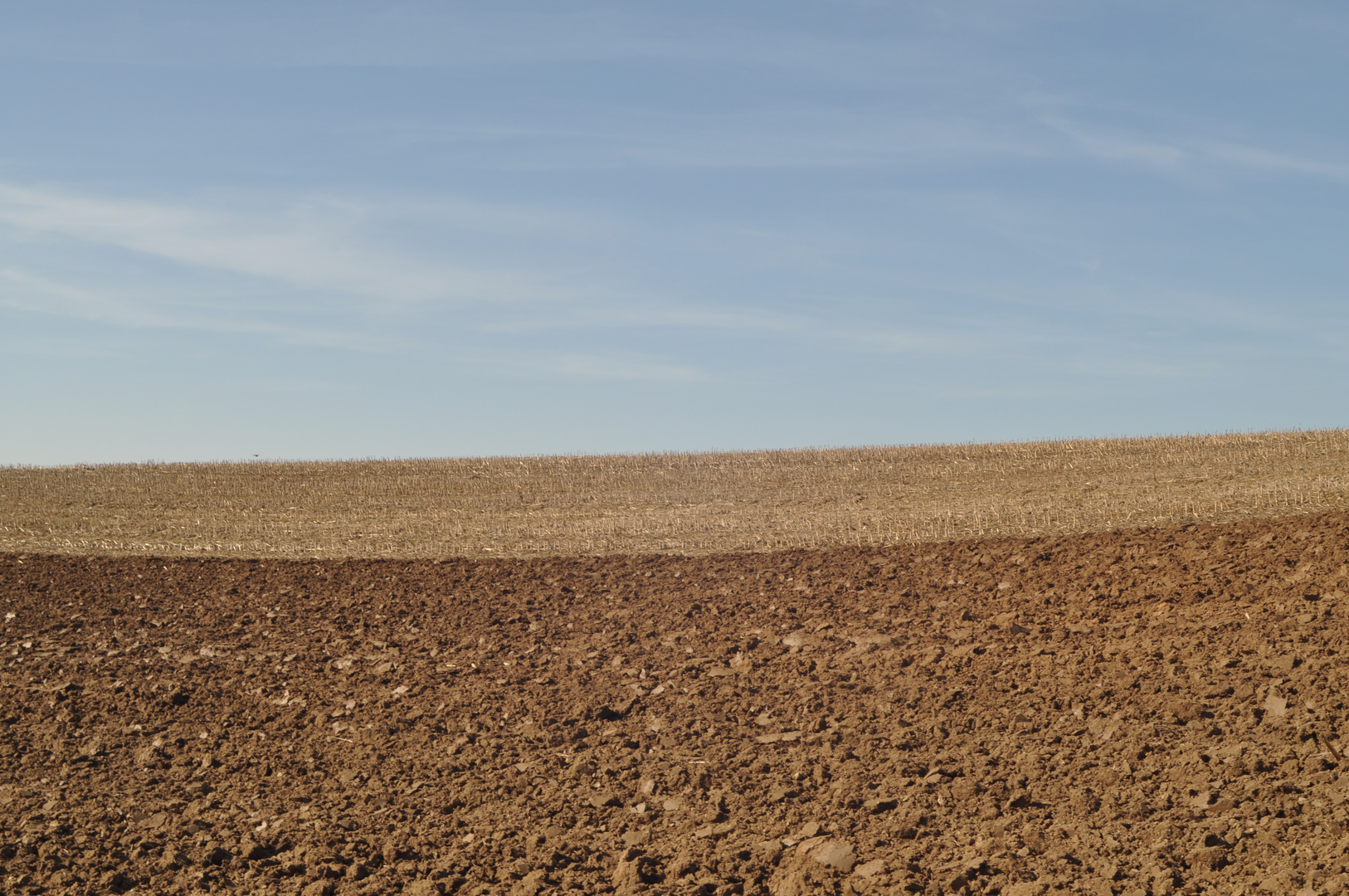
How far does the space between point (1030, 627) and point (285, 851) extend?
25.5 feet

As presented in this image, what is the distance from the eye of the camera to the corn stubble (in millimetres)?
20188

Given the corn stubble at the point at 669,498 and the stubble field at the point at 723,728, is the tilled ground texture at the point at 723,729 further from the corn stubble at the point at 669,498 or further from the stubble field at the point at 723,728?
the corn stubble at the point at 669,498

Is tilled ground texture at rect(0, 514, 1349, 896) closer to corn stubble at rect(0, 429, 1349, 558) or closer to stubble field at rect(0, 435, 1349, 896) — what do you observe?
stubble field at rect(0, 435, 1349, 896)

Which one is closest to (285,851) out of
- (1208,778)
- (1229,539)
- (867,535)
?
(1208,778)

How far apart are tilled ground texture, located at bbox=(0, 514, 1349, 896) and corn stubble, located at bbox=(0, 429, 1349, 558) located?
4.49m

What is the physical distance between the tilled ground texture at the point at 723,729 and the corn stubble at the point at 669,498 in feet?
14.7

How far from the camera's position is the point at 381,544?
866 inches

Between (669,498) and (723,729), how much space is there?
2109 centimetres

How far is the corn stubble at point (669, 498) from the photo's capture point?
20.2 metres

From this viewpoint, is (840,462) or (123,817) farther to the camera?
(840,462)

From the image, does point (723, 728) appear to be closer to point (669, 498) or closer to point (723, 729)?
point (723, 729)

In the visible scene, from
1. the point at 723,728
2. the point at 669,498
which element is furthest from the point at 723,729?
the point at 669,498

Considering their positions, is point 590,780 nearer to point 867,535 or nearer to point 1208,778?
point 1208,778

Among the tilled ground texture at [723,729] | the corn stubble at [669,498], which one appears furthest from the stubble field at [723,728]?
the corn stubble at [669,498]
